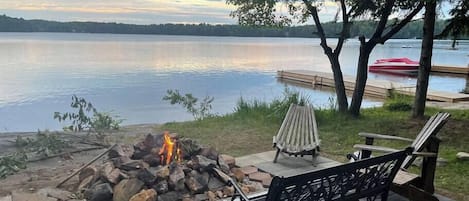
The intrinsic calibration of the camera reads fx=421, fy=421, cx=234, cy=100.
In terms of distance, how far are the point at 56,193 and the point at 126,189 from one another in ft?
1.84

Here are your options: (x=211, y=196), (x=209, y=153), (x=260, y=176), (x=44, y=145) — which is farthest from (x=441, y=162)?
(x=44, y=145)

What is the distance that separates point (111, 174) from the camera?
10.3 ft

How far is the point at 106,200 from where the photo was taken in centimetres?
301

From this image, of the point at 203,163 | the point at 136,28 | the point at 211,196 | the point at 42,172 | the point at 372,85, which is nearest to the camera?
the point at 211,196

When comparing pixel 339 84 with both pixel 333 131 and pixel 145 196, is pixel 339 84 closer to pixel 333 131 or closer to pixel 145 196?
pixel 333 131

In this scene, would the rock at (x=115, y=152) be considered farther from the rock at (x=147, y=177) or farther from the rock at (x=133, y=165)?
the rock at (x=147, y=177)

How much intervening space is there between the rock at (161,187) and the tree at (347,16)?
172 inches

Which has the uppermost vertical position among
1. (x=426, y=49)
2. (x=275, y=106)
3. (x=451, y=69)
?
(x=426, y=49)

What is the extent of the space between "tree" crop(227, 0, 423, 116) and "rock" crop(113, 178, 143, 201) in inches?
176

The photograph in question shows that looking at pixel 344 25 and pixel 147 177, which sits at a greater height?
pixel 344 25

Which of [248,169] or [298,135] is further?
[298,135]

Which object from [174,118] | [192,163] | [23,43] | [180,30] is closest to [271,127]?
[174,118]

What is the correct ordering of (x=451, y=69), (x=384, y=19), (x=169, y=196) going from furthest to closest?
1. (x=451, y=69)
2. (x=384, y=19)
3. (x=169, y=196)

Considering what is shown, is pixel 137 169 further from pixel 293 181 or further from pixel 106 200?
pixel 293 181
